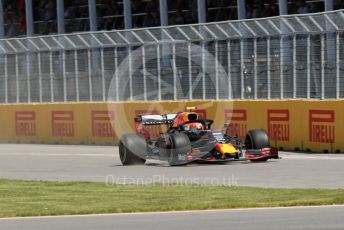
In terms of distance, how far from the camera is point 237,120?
24672 mm

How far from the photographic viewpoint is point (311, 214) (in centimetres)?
1148

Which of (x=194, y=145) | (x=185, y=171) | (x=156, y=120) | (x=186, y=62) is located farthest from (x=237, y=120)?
(x=185, y=171)

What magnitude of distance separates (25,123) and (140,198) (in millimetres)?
17929

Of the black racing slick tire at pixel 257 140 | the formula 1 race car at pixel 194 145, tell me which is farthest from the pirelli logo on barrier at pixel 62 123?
the black racing slick tire at pixel 257 140

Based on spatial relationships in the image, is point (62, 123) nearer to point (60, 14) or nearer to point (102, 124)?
point (102, 124)

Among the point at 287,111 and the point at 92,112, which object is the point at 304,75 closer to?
the point at 287,111

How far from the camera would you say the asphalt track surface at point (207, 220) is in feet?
35.4

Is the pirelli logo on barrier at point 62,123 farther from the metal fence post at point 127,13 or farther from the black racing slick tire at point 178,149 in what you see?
the black racing slick tire at point 178,149

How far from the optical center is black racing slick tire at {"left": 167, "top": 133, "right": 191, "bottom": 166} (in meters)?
19.0

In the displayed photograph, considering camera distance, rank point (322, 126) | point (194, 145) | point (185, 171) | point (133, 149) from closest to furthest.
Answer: point (185, 171) < point (194, 145) < point (133, 149) < point (322, 126)

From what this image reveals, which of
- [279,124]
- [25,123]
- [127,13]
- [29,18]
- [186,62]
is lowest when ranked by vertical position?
[25,123]

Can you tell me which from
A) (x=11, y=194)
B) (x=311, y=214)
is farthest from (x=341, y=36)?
(x=311, y=214)

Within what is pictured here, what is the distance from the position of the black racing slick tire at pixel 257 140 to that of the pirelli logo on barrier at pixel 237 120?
4832mm

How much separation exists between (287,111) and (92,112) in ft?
24.4
